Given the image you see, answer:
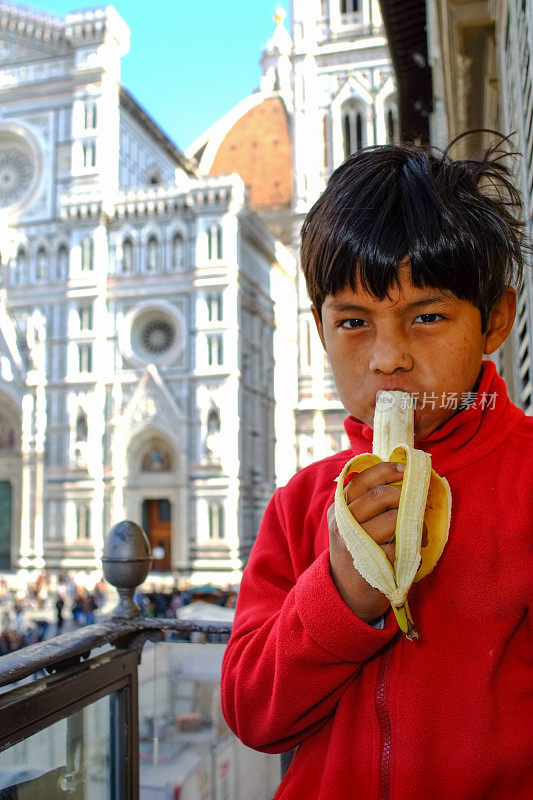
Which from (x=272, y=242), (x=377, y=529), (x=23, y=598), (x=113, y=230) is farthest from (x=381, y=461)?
(x=272, y=242)

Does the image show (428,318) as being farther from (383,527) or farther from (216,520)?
(216,520)

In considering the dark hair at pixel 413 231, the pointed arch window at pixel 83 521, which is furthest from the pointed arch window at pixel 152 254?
the dark hair at pixel 413 231

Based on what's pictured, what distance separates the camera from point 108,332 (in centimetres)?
2345

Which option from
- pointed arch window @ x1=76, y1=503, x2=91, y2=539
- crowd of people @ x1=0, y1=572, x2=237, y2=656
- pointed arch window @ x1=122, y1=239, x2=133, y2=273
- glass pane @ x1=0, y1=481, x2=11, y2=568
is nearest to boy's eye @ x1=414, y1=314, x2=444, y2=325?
crowd of people @ x1=0, y1=572, x2=237, y2=656

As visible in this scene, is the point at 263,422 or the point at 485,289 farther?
the point at 263,422

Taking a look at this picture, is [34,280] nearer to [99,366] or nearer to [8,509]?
[99,366]

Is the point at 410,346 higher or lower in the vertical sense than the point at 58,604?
higher

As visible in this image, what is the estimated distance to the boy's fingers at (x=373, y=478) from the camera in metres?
0.81

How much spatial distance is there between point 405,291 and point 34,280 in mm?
24946

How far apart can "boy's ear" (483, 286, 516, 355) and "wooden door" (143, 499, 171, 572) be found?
22.4m

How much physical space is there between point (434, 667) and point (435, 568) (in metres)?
0.12

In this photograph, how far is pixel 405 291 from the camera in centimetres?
91

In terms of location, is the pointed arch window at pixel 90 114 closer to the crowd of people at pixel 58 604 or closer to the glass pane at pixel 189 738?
the crowd of people at pixel 58 604

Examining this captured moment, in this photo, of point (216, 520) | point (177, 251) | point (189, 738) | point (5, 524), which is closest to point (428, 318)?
point (189, 738)
